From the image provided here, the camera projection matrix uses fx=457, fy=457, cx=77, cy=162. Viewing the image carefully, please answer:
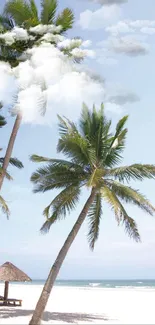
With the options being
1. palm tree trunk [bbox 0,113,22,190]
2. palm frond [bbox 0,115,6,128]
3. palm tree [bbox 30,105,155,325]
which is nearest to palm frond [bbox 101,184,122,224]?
palm tree [bbox 30,105,155,325]

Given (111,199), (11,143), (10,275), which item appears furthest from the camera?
(10,275)

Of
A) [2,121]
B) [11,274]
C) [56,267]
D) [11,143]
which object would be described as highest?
[2,121]

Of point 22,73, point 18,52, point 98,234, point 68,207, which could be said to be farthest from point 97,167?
point 18,52

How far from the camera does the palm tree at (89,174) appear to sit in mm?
14367

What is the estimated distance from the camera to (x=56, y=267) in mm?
14125

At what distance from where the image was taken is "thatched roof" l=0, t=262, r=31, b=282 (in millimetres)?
20156

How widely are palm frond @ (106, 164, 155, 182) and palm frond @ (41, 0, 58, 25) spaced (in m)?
6.65

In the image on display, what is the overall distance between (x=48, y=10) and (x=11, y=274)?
37.1 feet

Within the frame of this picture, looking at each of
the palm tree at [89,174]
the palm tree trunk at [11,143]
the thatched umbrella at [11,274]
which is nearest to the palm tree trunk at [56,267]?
the palm tree at [89,174]

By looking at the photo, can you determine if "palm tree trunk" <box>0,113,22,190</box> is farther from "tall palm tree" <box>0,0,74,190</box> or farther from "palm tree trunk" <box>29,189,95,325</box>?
"palm tree trunk" <box>29,189,95,325</box>

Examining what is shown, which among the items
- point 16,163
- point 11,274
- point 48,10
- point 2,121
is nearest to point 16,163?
point 16,163

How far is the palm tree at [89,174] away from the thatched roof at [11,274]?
551 centimetres

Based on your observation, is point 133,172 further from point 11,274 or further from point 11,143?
point 11,274

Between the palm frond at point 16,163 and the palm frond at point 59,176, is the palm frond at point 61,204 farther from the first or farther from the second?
the palm frond at point 16,163
